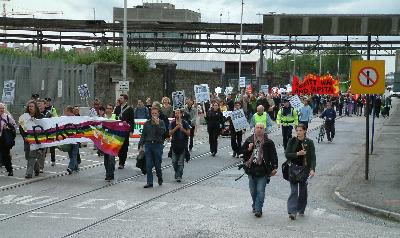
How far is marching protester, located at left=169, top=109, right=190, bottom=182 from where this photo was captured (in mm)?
16812

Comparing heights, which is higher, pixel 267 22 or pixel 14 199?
pixel 267 22

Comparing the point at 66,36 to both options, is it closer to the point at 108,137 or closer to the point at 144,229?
the point at 108,137

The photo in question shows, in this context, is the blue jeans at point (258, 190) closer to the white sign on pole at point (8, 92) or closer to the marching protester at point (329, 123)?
the white sign on pole at point (8, 92)

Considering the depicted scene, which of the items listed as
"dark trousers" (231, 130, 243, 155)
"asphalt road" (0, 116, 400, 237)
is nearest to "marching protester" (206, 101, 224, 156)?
"dark trousers" (231, 130, 243, 155)

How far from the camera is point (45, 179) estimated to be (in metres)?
16.6

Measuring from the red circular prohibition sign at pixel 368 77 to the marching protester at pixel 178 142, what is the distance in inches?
166

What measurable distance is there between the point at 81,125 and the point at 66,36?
5349 centimetres

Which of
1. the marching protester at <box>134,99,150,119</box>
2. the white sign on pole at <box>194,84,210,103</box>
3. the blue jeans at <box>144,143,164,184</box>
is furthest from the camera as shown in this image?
the white sign on pole at <box>194,84,210,103</box>

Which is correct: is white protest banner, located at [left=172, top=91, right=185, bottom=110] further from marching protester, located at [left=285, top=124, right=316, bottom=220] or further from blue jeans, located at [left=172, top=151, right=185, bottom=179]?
marching protester, located at [left=285, top=124, right=316, bottom=220]

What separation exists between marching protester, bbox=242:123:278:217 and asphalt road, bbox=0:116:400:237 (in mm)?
351

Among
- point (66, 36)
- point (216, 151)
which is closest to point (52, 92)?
point (216, 151)

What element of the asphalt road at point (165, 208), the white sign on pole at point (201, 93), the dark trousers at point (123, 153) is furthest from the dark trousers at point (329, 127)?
the dark trousers at point (123, 153)

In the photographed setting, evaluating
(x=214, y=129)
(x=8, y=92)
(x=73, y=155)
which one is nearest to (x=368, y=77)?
(x=214, y=129)

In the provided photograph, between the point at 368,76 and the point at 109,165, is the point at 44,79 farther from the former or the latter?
the point at 368,76
